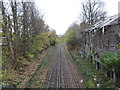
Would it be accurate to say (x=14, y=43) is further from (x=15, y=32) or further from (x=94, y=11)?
(x=94, y=11)

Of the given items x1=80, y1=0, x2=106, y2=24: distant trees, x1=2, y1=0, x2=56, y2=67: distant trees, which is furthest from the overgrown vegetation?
x1=80, y1=0, x2=106, y2=24: distant trees

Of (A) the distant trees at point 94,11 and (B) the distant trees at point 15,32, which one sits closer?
(B) the distant trees at point 15,32

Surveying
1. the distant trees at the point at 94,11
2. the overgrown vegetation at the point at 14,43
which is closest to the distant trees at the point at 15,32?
the overgrown vegetation at the point at 14,43

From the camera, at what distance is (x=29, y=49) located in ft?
48.0

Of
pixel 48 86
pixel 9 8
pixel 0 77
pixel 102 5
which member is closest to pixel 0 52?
pixel 0 77

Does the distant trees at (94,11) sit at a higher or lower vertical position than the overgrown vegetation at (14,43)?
higher

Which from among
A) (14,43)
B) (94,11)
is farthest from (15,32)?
(94,11)

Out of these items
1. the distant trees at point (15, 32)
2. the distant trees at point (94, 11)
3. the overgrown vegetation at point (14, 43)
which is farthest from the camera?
the distant trees at point (94, 11)

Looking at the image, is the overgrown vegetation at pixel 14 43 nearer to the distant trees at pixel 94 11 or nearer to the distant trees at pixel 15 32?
the distant trees at pixel 15 32

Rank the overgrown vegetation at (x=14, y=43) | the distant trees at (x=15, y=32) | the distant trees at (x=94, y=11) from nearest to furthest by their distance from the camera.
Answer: the overgrown vegetation at (x=14, y=43)
the distant trees at (x=15, y=32)
the distant trees at (x=94, y=11)

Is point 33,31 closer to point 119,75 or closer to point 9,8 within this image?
point 9,8

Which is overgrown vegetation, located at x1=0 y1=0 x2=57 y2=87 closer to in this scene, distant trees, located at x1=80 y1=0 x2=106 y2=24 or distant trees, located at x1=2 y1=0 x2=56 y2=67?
distant trees, located at x1=2 y1=0 x2=56 y2=67

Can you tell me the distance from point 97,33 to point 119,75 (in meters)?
6.21

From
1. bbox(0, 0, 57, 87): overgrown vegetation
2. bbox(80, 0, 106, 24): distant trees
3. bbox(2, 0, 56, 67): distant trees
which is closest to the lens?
bbox(0, 0, 57, 87): overgrown vegetation
